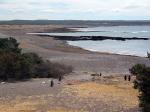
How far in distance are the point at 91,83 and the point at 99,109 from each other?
754 cm

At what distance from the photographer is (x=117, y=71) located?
34.9 m

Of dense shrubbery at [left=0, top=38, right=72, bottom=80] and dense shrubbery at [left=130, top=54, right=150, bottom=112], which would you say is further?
dense shrubbery at [left=0, top=38, right=72, bottom=80]

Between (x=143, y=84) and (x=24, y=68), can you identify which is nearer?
(x=143, y=84)

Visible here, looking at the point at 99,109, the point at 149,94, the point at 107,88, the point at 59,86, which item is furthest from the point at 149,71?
the point at 59,86

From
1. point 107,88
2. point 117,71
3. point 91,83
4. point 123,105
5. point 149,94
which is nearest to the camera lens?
point 149,94

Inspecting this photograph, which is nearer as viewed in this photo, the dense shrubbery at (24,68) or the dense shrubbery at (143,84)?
the dense shrubbery at (143,84)

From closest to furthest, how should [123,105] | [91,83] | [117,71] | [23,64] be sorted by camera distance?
[123,105]
[91,83]
[23,64]
[117,71]

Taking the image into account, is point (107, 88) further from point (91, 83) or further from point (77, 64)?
point (77, 64)

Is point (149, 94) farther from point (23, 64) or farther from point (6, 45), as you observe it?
point (6, 45)

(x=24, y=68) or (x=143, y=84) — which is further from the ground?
(x=143, y=84)

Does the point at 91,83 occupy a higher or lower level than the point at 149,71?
lower

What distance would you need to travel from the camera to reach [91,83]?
26.7m

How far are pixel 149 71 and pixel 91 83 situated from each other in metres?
7.89

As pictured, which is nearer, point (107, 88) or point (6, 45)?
point (107, 88)
